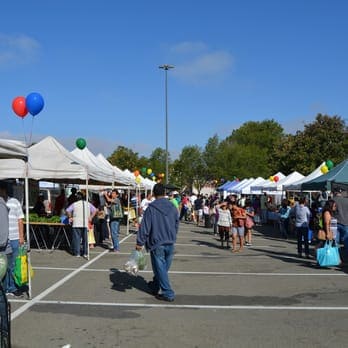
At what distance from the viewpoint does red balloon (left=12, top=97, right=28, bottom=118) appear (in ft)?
32.0

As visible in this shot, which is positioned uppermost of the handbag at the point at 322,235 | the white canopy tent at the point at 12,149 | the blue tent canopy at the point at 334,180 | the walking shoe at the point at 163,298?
the white canopy tent at the point at 12,149

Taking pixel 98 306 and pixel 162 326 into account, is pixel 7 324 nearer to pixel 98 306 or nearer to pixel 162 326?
pixel 162 326

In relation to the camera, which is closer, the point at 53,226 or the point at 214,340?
the point at 214,340

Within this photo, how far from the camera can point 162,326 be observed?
626 centimetres

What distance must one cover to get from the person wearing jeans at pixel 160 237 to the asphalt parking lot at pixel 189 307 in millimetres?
299

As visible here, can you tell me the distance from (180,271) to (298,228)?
4.13 metres

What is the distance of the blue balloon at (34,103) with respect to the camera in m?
9.34

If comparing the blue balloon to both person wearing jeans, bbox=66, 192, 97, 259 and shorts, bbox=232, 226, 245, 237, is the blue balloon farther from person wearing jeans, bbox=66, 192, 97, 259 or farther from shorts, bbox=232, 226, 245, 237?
shorts, bbox=232, 226, 245, 237

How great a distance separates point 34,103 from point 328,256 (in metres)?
6.87

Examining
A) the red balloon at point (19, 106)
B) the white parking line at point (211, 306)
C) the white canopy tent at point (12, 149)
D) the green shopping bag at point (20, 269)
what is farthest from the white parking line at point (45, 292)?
the red balloon at point (19, 106)

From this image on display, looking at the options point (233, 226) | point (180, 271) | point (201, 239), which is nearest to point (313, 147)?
point (201, 239)

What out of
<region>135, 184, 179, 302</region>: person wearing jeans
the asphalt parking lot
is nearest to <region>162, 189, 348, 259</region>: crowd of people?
the asphalt parking lot

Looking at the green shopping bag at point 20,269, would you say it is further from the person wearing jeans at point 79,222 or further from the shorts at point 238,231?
the shorts at point 238,231

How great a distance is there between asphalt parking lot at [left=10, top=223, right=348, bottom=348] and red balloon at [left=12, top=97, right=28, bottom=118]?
3191 millimetres
